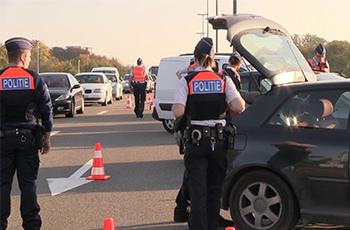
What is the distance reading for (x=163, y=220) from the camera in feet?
22.4

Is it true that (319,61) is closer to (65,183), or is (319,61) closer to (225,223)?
(65,183)

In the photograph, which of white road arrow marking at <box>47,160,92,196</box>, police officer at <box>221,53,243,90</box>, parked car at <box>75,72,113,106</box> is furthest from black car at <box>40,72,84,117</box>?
police officer at <box>221,53,243,90</box>

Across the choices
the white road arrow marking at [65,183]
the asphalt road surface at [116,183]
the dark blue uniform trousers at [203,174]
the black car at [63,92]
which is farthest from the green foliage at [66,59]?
the dark blue uniform trousers at [203,174]

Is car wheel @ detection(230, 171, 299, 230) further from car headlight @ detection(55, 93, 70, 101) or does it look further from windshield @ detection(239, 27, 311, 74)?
car headlight @ detection(55, 93, 70, 101)

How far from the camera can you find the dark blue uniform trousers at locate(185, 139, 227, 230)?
515 centimetres

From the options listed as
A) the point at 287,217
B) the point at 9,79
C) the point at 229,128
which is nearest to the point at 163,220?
the point at 287,217

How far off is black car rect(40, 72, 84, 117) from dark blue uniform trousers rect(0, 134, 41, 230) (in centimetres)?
1458

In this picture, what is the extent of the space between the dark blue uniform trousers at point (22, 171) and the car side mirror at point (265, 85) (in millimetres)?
2399

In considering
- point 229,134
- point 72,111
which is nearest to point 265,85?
point 229,134

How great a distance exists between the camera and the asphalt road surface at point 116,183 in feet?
22.7

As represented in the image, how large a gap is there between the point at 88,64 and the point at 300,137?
108 metres

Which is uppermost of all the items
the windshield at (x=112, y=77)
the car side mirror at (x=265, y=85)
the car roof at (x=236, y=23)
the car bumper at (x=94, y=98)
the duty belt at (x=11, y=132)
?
the car roof at (x=236, y=23)

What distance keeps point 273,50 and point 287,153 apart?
4.75ft

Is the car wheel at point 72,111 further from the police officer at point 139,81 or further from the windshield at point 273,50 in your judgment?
the windshield at point 273,50
